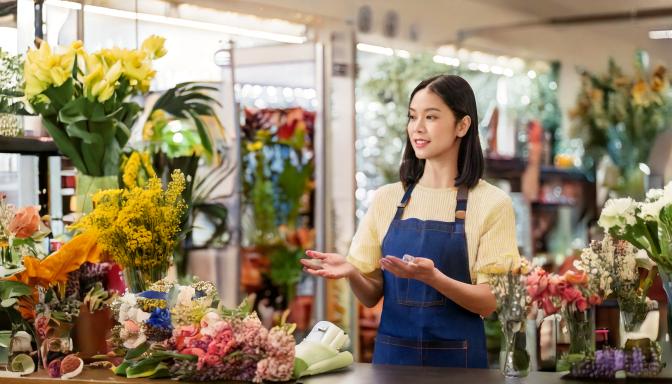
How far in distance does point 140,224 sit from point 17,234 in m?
0.49

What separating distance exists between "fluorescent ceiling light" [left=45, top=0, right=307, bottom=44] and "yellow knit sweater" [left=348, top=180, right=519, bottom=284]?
207cm

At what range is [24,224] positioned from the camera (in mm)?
3791

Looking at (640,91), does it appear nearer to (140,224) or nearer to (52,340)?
(140,224)

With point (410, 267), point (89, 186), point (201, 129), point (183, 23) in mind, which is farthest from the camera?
point (183, 23)

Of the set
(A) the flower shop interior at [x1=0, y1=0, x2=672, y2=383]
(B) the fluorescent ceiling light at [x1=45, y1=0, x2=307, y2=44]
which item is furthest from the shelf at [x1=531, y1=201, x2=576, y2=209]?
(B) the fluorescent ceiling light at [x1=45, y1=0, x2=307, y2=44]

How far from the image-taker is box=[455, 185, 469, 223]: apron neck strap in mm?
3643

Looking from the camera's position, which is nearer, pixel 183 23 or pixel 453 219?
pixel 453 219

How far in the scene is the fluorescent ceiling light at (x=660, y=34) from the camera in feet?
29.9

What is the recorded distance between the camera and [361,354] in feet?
24.4

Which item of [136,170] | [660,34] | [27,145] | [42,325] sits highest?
[660,34]

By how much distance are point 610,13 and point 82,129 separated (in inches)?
241

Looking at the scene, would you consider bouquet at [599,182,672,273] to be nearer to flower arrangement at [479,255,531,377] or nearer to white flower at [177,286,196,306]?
flower arrangement at [479,255,531,377]

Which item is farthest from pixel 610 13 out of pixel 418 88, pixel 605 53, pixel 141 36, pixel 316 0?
pixel 418 88

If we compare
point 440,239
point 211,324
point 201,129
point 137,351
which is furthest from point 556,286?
point 201,129
